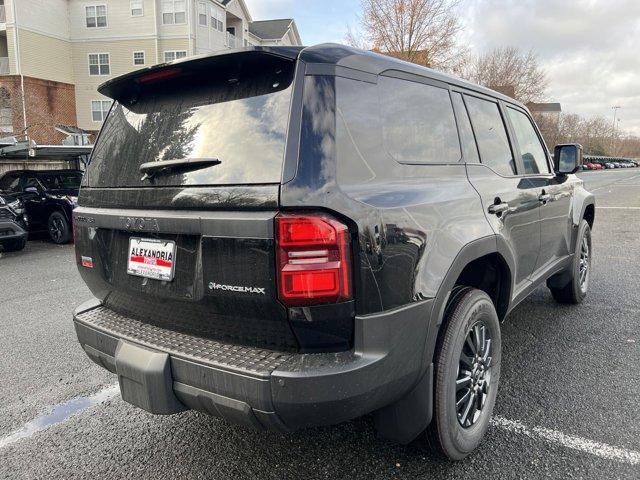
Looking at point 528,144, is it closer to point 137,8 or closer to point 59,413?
point 59,413

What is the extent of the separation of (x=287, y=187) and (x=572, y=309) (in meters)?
4.12

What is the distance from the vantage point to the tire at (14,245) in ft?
30.7

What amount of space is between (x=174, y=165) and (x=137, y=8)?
112ft

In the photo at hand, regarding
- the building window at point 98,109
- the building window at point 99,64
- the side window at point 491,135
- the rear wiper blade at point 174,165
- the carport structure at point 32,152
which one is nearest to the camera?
the rear wiper blade at point 174,165

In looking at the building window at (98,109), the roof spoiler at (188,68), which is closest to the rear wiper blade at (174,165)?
the roof spoiler at (188,68)

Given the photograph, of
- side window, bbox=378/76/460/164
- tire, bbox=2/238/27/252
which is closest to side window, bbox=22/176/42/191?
tire, bbox=2/238/27/252

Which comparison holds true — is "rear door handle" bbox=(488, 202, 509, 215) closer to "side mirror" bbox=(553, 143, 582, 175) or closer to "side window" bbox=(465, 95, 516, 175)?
"side window" bbox=(465, 95, 516, 175)

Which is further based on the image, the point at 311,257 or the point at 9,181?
the point at 9,181

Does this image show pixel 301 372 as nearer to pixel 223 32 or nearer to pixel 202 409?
pixel 202 409

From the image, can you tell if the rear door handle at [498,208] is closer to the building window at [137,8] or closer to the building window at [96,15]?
the building window at [137,8]

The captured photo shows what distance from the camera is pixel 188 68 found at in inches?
88.0

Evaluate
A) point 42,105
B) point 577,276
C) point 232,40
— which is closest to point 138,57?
point 42,105

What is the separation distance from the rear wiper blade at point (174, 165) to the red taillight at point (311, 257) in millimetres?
484

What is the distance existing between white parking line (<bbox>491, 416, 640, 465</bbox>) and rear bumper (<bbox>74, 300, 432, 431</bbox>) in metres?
1.02
